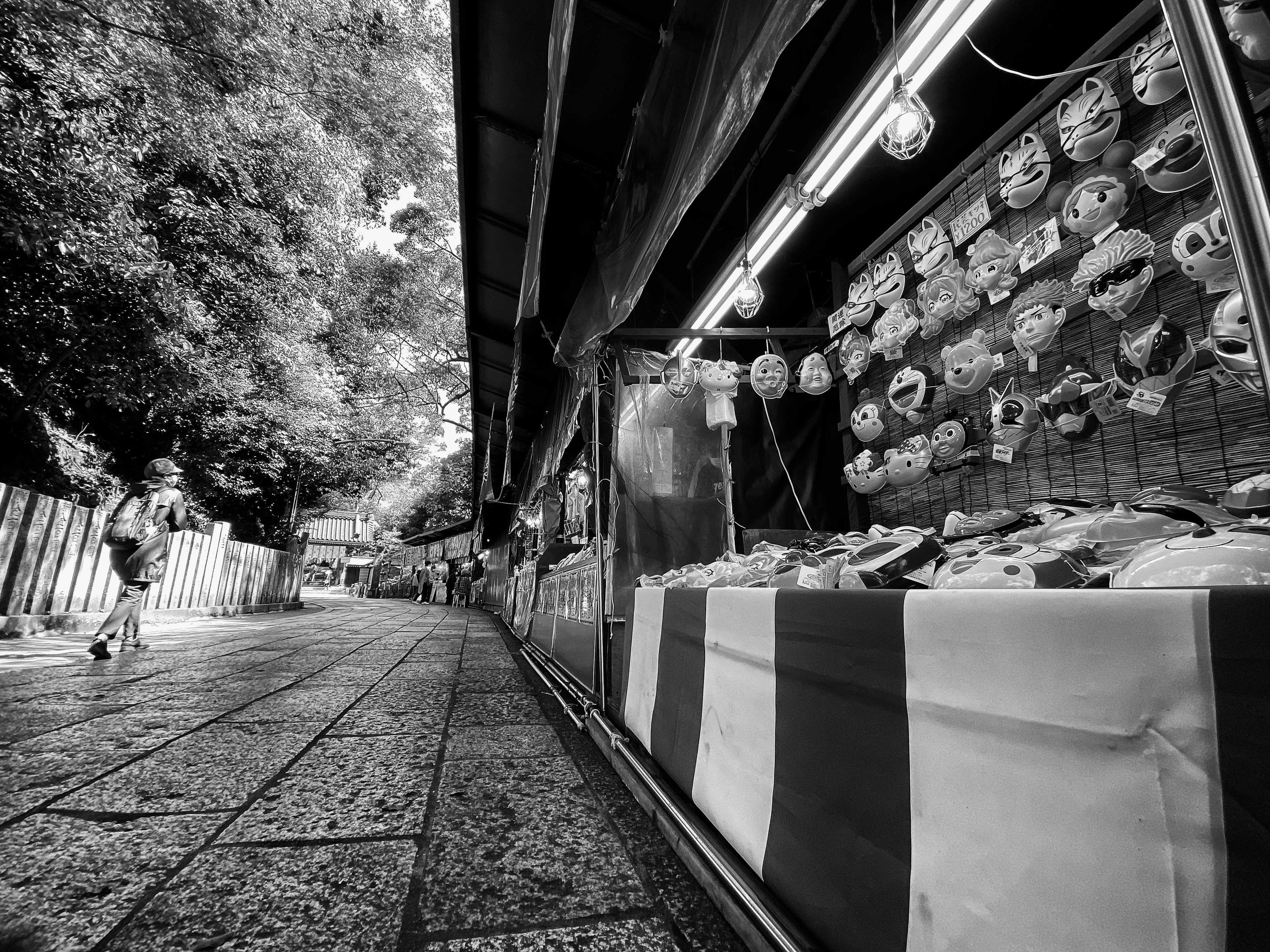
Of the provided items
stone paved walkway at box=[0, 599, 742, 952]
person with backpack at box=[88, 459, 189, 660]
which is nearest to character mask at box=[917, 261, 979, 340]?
stone paved walkway at box=[0, 599, 742, 952]

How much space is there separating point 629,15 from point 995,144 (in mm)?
2412

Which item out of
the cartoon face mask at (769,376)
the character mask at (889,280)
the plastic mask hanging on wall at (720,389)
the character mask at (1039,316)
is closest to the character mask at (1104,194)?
the character mask at (1039,316)

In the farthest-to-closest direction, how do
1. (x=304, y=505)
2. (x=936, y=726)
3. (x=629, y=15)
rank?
(x=304, y=505)
(x=629, y=15)
(x=936, y=726)

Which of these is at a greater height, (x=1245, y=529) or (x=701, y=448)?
(x=701, y=448)

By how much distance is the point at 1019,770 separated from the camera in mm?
790

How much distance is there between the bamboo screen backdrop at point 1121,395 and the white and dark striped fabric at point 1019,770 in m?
2.30

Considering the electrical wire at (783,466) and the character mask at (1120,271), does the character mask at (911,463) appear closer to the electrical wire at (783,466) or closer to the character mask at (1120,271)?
the character mask at (1120,271)

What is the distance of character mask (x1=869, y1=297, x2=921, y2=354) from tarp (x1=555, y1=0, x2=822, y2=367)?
162 cm

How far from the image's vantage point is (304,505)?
53.1 ft

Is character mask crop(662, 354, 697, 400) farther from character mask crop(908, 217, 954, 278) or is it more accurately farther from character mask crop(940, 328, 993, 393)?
character mask crop(940, 328, 993, 393)

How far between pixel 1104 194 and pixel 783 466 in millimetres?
2762

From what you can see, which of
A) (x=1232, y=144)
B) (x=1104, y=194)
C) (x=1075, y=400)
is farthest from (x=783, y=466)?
(x=1232, y=144)

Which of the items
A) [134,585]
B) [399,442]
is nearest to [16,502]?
[134,585]

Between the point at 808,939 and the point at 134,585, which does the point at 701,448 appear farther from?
the point at 134,585
